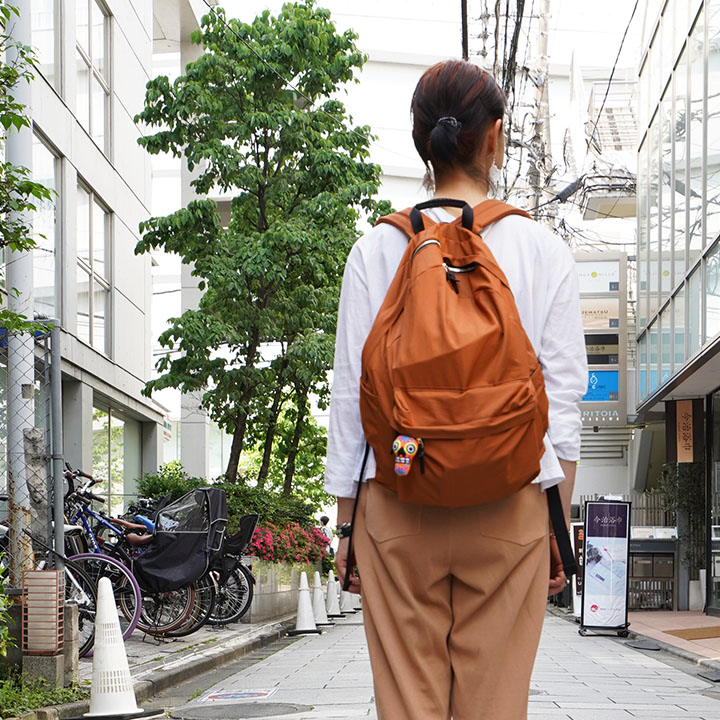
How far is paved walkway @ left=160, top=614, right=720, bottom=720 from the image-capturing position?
6.70 metres

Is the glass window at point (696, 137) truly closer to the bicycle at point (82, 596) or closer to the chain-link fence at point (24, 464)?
the bicycle at point (82, 596)

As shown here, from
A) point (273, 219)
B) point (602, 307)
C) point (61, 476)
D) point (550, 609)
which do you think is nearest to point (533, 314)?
point (61, 476)

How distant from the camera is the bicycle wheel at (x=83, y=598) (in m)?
8.37

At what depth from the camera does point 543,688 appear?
25.2 ft

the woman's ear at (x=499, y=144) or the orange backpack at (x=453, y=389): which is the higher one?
the woman's ear at (x=499, y=144)

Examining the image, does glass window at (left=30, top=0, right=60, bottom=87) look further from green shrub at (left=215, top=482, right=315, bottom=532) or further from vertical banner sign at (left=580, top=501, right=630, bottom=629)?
vertical banner sign at (left=580, top=501, right=630, bottom=629)

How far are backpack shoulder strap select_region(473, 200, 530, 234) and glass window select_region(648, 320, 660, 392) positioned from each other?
787 inches

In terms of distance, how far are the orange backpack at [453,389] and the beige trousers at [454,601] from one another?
0.10 m

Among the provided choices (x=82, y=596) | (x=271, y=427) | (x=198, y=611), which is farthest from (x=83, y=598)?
(x=271, y=427)

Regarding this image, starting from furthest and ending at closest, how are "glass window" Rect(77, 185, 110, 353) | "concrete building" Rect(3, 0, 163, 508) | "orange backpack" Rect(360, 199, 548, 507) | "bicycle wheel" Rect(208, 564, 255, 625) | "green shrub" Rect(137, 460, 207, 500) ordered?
"green shrub" Rect(137, 460, 207, 500) < "glass window" Rect(77, 185, 110, 353) < "concrete building" Rect(3, 0, 163, 508) < "bicycle wheel" Rect(208, 564, 255, 625) < "orange backpack" Rect(360, 199, 548, 507)

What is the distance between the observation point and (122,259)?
20.8 metres

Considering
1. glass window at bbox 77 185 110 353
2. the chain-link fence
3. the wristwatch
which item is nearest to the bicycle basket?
the chain-link fence

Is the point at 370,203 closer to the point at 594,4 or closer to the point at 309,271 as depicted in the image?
the point at 309,271

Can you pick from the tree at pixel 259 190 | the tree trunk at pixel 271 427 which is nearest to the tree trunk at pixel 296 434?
the tree trunk at pixel 271 427
